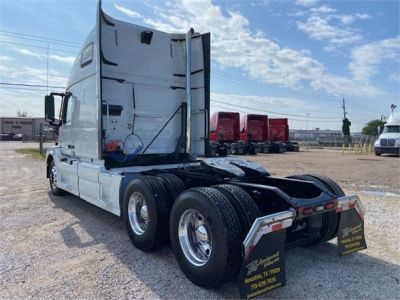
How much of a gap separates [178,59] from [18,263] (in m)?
4.59

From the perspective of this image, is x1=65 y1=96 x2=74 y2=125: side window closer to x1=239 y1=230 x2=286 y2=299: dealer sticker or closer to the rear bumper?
x1=239 y1=230 x2=286 y2=299: dealer sticker

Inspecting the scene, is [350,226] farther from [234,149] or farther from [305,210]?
[234,149]

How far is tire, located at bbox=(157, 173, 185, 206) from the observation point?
4.60 metres

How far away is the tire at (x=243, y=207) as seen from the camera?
138 inches

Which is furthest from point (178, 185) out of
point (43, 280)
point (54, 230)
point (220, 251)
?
point (54, 230)

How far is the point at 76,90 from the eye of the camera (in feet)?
24.2

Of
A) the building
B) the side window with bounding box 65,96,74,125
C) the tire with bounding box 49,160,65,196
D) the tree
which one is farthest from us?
the tree

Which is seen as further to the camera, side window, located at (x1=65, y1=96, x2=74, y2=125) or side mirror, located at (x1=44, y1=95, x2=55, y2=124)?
side mirror, located at (x1=44, y1=95, x2=55, y2=124)

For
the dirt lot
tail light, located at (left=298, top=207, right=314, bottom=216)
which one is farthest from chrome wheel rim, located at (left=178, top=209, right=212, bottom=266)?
tail light, located at (left=298, top=207, right=314, bottom=216)

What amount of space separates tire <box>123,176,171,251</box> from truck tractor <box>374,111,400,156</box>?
1051 inches

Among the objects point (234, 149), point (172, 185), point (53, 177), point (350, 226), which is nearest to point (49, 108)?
point (53, 177)

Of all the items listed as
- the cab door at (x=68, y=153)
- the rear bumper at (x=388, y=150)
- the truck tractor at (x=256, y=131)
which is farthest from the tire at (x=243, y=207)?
the rear bumper at (x=388, y=150)

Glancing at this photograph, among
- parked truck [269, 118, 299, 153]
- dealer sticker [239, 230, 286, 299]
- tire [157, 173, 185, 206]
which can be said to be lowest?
dealer sticker [239, 230, 286, 299]

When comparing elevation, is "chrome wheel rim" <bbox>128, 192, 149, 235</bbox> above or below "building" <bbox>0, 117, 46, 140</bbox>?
below
